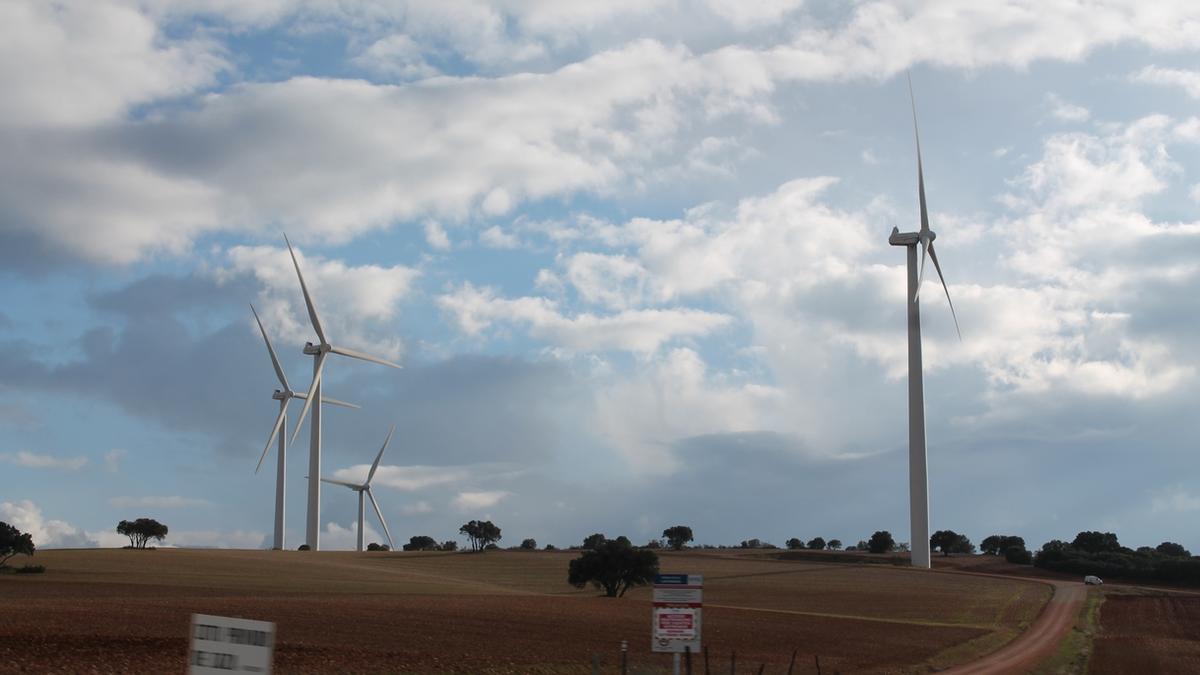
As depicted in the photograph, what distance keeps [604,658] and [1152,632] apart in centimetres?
3824

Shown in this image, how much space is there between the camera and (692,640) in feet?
90.7

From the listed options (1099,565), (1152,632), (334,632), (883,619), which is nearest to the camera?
(334,632)

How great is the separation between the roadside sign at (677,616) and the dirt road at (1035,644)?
20.5m

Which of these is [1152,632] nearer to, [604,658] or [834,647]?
[834,647]

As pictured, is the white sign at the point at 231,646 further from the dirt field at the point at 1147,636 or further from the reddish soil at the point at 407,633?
the dirt field at the point at 1147,636

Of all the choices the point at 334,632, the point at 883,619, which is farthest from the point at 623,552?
the point at 334,632

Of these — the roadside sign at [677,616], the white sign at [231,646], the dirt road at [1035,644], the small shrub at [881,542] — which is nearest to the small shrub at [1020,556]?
the small shrub at [881,542]

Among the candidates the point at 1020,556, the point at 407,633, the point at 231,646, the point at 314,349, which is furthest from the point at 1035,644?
the point at 1020,556

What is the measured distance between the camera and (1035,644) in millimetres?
58375

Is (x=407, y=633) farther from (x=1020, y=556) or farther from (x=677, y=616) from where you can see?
(x=1020, y=556)

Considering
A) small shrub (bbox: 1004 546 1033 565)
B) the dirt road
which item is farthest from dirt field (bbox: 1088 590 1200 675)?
small shrub (bbox: 1004 546 1033 565)

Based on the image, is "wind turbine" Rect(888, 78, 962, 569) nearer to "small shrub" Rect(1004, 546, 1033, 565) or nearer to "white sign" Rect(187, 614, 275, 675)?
"small shrub" Rect(1004, 546, 1033, 565)

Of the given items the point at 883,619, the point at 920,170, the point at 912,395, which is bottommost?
the point at 883,619

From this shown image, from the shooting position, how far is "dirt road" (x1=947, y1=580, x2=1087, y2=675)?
46.1 meters
